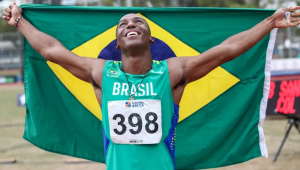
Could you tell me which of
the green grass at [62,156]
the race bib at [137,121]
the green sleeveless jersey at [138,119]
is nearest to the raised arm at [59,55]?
the green sleeveless jersey at [138,119]

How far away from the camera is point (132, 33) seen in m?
3.06

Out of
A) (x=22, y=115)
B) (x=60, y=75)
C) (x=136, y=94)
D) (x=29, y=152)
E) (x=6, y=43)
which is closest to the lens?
(x=136, y=94)

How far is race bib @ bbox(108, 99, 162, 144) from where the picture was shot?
295 centimetres

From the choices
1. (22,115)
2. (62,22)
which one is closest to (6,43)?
(22,115)

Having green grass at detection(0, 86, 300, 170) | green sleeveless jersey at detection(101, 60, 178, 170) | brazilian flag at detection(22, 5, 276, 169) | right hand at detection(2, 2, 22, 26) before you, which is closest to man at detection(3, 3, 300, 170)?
green sleeveless jersey at detection(101, 60, 178, 170)

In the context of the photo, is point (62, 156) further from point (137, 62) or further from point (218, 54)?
point (218, 54)

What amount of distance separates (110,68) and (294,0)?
36331 mm

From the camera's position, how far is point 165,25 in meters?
4.25

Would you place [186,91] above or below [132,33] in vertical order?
below

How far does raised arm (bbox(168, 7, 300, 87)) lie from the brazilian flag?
0.80 metres

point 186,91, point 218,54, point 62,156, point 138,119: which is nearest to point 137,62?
point 138,119

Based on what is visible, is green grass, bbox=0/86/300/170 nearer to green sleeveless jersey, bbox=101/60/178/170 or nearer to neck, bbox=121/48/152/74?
green sleeveless jersey, bbox=101/60/178/170

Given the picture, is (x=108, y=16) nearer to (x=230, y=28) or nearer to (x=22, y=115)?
(x=230, y=28)

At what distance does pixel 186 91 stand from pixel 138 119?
1499 mm
